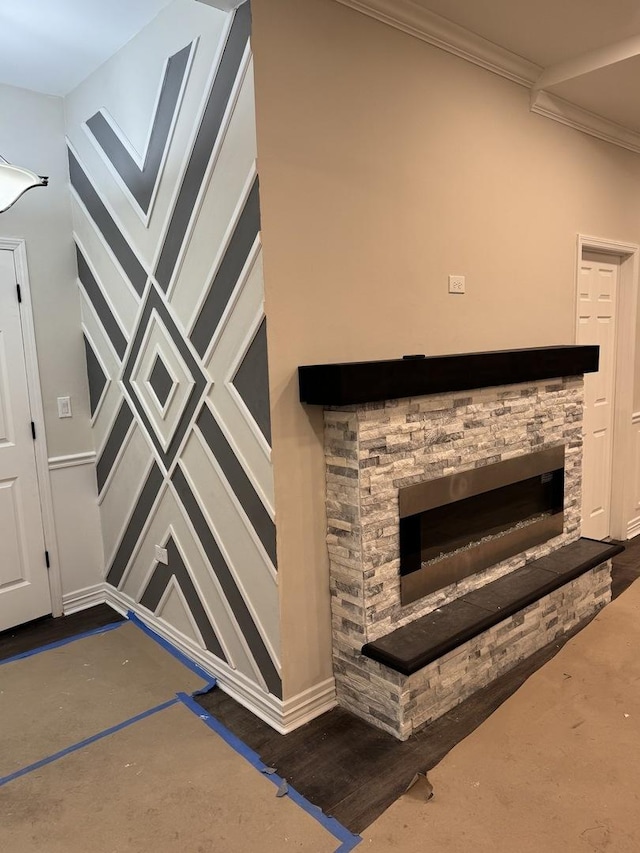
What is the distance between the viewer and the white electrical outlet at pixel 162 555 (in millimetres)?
2994

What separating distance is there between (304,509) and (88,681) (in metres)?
1.31

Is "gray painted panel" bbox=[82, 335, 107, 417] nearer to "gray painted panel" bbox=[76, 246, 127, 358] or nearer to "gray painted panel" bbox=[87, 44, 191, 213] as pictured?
"gray painted panel" bbox=[76, 246, 127, 358]

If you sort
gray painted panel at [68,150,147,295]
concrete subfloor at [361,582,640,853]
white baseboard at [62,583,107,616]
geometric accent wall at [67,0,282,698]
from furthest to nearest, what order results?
white baseboard at [62,583,107,616] < gray painted panel at [68,150,147,295] < geometric accent wall at [67,0,282,698] < concrete subfloor at [361,582,640,853]

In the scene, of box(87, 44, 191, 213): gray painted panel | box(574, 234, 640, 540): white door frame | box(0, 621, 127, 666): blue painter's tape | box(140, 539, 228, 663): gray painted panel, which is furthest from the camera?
box(574, 234, 640, 540): white door frame

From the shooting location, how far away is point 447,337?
2818 mm

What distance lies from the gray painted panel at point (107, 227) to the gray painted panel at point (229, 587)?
2.99 feet

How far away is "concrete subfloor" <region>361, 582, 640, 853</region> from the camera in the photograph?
6.08 feet

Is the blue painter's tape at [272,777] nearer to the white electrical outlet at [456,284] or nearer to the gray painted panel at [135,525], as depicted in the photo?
the gray painted panel at [135,525]

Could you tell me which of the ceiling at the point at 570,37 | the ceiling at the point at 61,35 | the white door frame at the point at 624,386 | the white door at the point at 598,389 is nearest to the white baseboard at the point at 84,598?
the ceiling at the point at 61,35

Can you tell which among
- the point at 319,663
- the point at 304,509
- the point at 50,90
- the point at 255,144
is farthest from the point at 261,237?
the point at 50,90

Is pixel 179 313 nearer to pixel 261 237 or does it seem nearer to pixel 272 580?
pixel 261 237

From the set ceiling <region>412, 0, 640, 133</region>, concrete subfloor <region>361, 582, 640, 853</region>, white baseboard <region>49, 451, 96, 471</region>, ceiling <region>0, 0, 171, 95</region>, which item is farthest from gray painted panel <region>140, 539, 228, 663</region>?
ceiling <region>412, 0, 640, 133</region>

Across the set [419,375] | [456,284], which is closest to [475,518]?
[419,375]

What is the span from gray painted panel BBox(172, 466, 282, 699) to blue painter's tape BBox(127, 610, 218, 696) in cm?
33
